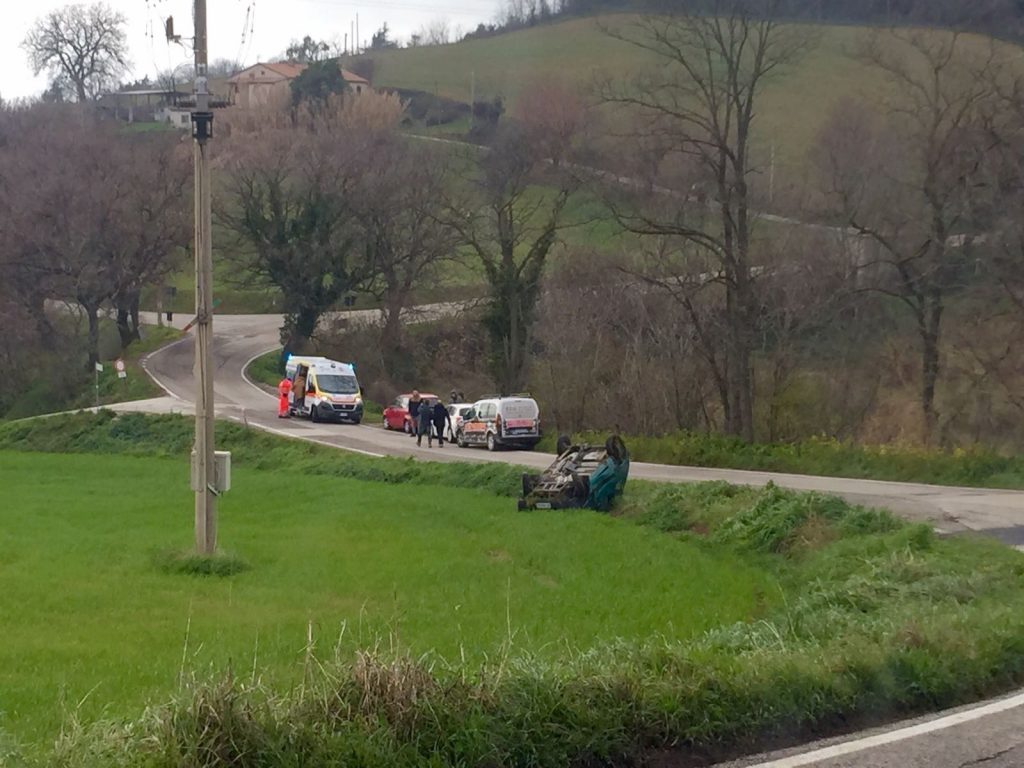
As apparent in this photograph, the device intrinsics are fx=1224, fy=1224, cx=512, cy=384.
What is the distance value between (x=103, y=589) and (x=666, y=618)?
793cm

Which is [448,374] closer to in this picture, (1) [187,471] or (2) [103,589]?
(1) [187,471]

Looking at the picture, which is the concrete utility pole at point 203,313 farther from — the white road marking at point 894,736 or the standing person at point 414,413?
the standing person at point 414,413

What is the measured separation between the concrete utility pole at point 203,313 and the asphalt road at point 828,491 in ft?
40.2

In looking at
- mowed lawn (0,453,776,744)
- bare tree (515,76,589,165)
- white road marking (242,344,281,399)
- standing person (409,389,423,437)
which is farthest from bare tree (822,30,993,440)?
white road marking (242,344,281,399)

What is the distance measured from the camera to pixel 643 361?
46.5 m

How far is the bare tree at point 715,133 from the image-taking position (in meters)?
39.5

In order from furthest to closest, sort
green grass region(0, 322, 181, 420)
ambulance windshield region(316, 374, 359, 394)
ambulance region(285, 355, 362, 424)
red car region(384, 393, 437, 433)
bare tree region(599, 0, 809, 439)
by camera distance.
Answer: green grass region(0, 322, 181, 420) < ambulance windshield region(316, 374, 359, 394) < ambulance region(285, 355, 362, 424) < red car region(384, 393, 437, 433) < bare tree region(599, 0, 809, 439)

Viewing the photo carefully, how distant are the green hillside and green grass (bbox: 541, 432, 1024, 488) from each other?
12536mm

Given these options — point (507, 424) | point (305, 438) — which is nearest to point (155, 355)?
point (305, 438)

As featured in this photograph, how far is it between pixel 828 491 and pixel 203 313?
14.6 meters

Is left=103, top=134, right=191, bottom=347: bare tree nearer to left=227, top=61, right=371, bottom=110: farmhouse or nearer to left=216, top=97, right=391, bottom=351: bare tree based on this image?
left=216, top=97, right=391, bottom=351: bare tree

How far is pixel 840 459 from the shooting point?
1303 inches

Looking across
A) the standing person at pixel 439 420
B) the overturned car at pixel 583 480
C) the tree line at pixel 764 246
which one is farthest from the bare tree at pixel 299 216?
the overturned car at pixel 583 480

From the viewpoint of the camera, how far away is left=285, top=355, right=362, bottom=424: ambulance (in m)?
52.7
